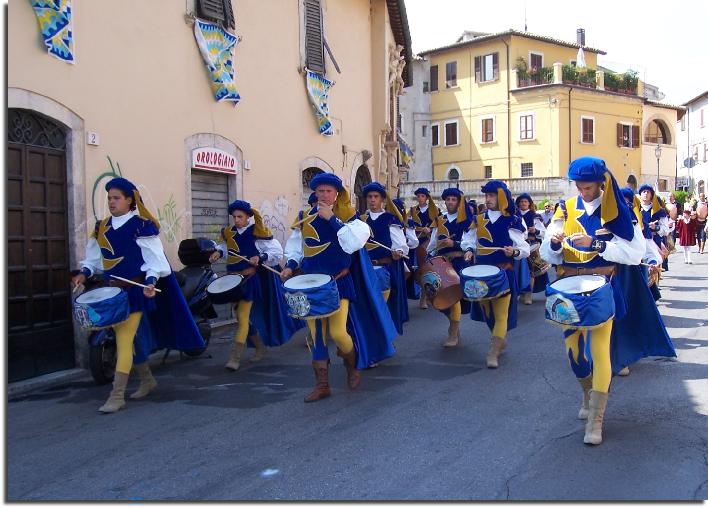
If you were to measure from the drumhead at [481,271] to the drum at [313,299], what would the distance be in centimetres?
187

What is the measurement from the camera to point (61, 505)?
13.6 ft

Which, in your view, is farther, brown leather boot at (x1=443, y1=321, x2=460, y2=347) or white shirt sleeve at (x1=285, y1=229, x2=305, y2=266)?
brown leather boot at (x1=443, y1=321, x2=460, y2=347)

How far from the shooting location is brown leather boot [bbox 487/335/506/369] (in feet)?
24.5

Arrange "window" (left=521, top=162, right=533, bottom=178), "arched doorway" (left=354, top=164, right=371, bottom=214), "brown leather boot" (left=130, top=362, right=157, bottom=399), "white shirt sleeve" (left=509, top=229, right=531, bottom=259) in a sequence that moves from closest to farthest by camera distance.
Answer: "brown leather boot" (left=130, top=362, right=157, bottom=399) < "white shirt sleeve" (left=509, top=229, right=531, bottom=259) < "arched doorway" (left=354, top=164, right=371, bottom=214) < "window" (left=521, top=162, right=533, bottom=178)

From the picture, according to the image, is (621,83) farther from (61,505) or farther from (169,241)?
(61,505)

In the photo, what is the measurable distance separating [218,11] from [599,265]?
7.58m

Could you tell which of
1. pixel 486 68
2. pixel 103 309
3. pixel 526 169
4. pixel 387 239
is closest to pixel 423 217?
pixel 387 239

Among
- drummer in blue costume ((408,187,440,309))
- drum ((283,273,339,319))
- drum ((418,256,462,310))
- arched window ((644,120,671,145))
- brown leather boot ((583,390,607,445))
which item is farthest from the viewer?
arched window ((644,120,671,145))

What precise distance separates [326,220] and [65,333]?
11.2 ft

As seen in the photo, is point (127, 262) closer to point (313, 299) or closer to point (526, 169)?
point (313, 299)

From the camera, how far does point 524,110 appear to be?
150 feet

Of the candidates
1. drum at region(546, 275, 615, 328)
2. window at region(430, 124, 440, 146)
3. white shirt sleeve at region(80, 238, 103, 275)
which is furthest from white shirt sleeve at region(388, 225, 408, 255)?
window at region(430, 124, 440, 146)

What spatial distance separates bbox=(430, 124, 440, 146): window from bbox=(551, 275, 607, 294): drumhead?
45.5 metres

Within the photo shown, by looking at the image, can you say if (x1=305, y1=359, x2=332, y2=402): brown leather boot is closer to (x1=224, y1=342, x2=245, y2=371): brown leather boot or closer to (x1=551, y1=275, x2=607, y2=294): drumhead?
(x1=224, y1=342, x2=245, y2=371): brown leather boot
